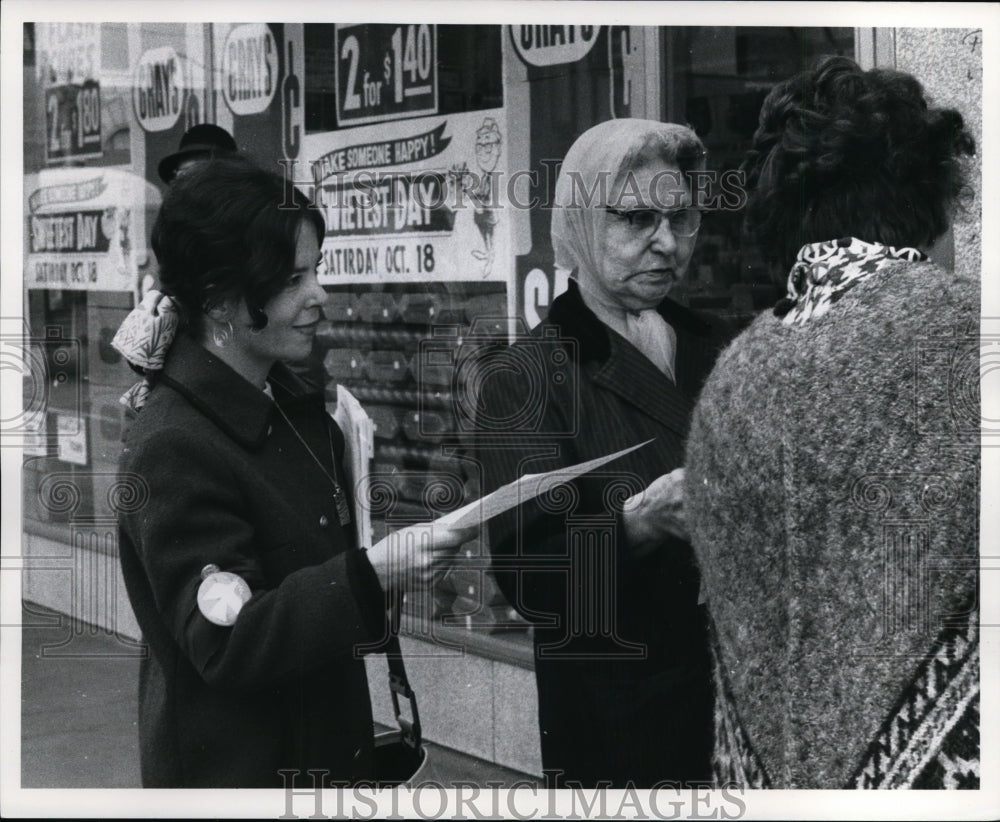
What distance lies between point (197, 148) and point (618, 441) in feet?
4.11

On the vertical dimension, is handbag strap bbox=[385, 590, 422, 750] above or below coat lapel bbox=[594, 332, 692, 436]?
below

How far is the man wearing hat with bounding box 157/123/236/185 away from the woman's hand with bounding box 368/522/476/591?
40.6 inches

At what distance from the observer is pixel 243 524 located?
3020 mm

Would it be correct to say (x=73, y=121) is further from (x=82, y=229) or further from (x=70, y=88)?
(x=82, y=229)

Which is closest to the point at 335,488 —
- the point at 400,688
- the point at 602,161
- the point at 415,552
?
the point at 415,552

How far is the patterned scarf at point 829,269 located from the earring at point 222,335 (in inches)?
50.0

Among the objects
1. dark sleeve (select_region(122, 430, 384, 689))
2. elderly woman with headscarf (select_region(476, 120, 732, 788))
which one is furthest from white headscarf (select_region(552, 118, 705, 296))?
dark sleeve (select_region(122, 430, 384, 689))

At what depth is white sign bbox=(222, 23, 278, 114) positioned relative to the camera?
11.1 ft

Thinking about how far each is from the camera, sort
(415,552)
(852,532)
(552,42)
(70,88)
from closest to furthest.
→ (852,532), (415,552), (552,42), (70,88)

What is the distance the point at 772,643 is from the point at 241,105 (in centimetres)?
182

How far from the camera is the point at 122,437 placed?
3.23 metres

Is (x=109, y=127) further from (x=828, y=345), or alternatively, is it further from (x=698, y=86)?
(x=828, y=345)

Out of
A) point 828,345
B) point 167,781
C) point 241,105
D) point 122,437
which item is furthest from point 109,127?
point 828,345

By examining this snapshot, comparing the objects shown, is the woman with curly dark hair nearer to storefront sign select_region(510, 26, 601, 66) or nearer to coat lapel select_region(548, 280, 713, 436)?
coat lapel select_region(548, 280, 713, 436)
